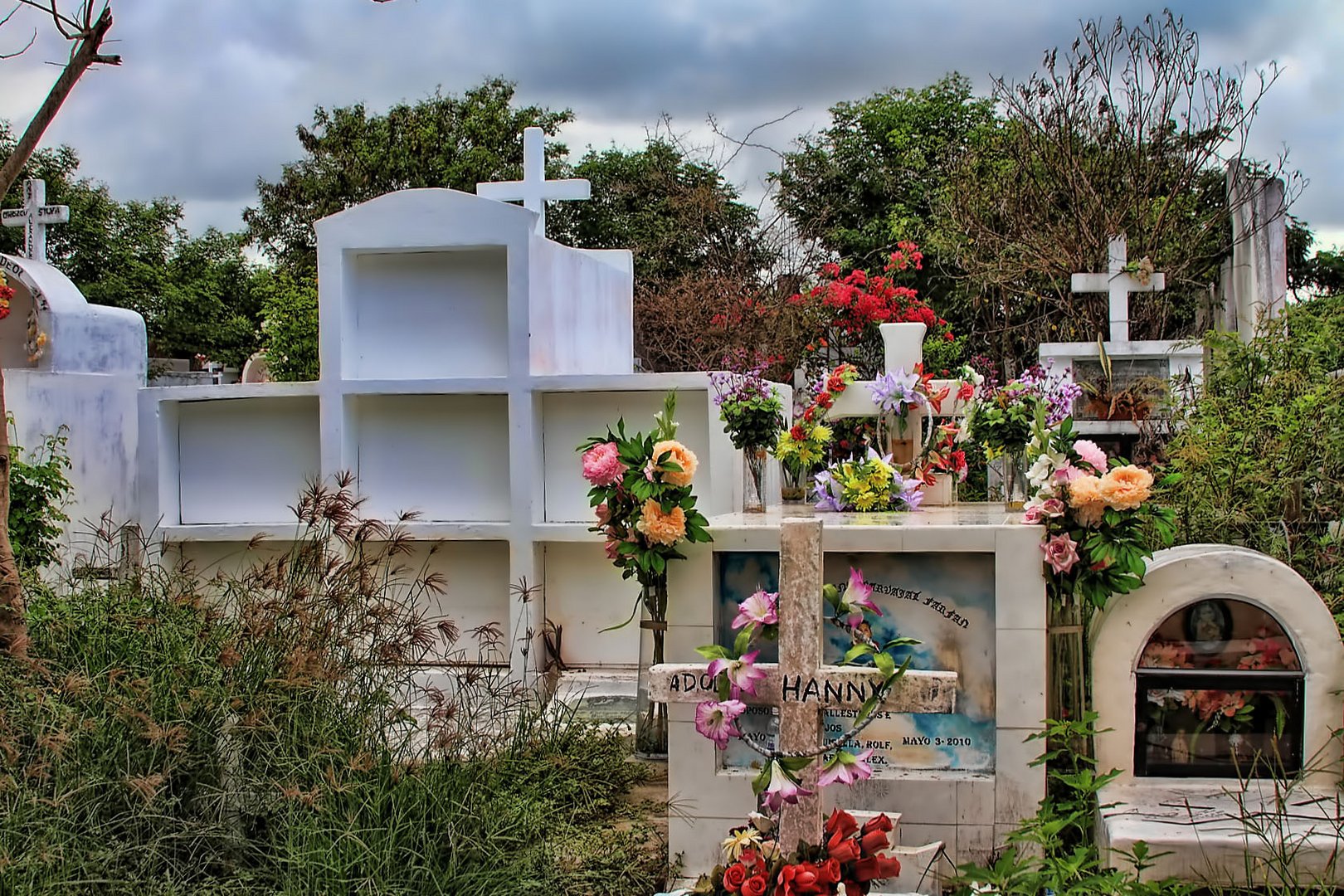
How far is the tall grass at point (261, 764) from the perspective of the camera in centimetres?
328

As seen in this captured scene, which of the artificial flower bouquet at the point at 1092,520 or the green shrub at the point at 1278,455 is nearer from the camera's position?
the artificial flower bouquet at the point at 1092,520

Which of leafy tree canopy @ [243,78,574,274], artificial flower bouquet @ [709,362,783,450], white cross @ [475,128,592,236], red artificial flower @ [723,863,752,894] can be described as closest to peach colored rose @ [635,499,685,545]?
artificial flower bouquet @ [709,362,783,450]

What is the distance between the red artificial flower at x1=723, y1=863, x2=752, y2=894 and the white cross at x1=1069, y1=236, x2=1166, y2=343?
7.32 metres

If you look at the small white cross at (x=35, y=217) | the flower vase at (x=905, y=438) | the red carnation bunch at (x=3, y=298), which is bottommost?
the flower vase at (x=905, y=438)

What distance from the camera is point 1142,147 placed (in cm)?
1251

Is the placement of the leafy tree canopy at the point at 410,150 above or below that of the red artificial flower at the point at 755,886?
above

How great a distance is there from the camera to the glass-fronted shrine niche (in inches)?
160

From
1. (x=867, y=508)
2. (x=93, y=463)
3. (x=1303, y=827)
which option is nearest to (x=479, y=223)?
(x=867, y=508)

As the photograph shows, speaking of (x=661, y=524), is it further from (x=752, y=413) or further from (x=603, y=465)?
(x=752, y=413)

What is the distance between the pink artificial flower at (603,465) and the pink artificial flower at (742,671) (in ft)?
4.71

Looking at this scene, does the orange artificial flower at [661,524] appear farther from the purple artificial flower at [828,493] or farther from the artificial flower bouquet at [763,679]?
the purple artificial flower at [828,493]

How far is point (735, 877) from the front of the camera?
3.15 m

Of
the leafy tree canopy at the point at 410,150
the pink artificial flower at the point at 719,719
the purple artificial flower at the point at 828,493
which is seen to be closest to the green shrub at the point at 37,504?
the purple artificial flower at the point at 828,493

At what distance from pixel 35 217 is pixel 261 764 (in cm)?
793
